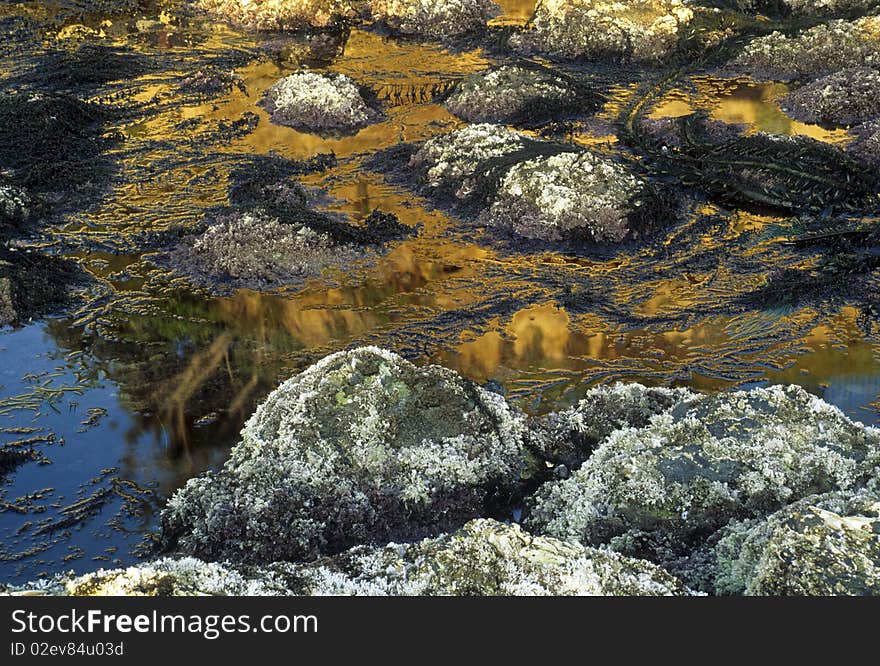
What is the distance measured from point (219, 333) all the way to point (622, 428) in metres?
3.73

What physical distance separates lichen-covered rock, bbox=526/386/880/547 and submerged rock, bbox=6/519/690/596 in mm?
804

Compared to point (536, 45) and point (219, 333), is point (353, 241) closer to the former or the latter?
point (219, 333)

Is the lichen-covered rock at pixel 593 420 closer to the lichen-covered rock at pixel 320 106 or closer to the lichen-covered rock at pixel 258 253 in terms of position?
the lichen-covered rock at pixel 258 253

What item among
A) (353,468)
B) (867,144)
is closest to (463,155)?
(867,144)

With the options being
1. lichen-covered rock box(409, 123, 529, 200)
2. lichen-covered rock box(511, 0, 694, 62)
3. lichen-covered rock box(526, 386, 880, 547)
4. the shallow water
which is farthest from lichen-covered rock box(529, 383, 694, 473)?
lichen-covered rock box(511, 0, 694, 62)

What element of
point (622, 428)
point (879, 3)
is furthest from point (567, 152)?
point (879, 3)

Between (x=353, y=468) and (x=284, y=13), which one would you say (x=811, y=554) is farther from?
(x=284, y=13)

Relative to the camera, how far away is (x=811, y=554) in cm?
453

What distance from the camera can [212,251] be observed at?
9.64m

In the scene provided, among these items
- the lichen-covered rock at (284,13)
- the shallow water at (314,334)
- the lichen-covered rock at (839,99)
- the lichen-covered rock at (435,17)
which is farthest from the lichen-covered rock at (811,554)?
the lichen-covered rock at (284,13)

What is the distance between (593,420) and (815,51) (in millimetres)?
9872

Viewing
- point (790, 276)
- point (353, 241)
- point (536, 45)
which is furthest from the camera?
point (536, 45)

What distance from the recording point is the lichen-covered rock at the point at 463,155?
10.8 m

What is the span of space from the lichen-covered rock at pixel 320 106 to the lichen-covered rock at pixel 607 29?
363cm
